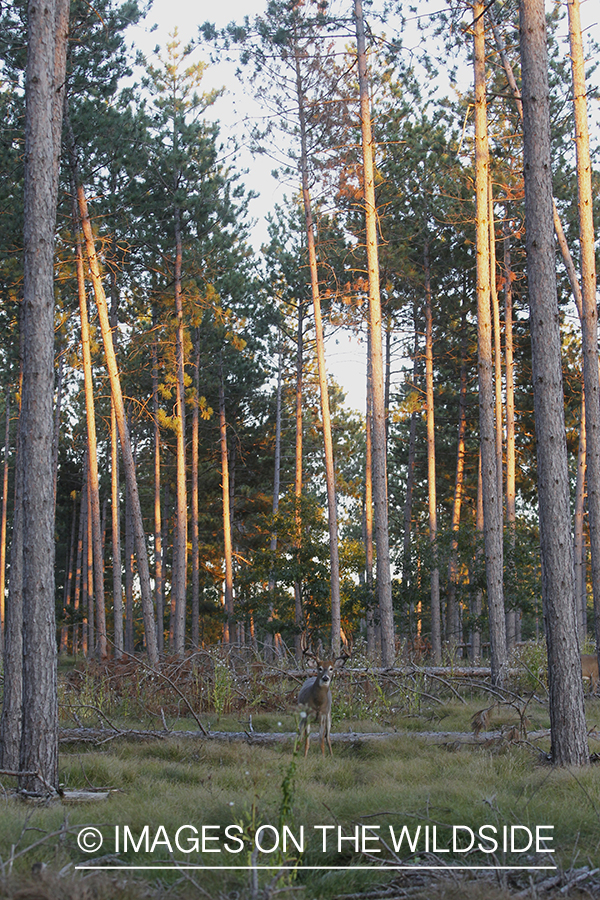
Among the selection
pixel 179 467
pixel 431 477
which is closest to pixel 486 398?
pixel 179 467

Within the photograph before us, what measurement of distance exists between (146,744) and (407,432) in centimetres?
2934

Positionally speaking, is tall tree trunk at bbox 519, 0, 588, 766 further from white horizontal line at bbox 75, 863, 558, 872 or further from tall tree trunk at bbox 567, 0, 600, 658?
tall tree trunk at bbox 567, 0, 600, 658

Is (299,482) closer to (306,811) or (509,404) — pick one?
(509,404)

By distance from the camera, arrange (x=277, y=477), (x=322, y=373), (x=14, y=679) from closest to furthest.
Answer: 1. (x=14, y=679)
2. (x=322, y=373)
3. (x=277, y=477)

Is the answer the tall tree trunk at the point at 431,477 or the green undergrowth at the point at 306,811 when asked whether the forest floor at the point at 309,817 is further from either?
the tall tree trunk at the point at 431,477

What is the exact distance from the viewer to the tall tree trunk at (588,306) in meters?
13.8

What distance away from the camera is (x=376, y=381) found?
17203 mm

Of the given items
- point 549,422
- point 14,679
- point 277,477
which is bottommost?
point 14,679

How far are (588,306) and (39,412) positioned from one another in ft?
34.4

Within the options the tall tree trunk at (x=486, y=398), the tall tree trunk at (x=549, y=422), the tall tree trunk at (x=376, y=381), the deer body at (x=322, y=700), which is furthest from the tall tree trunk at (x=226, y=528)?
the tall tree trunk at (x=549, y=422)

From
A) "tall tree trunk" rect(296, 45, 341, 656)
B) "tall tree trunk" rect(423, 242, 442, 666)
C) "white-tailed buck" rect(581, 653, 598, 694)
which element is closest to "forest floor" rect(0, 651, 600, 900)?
"white-tailed buck" rect(581, 653, 598, 694)

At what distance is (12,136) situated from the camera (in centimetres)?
1586

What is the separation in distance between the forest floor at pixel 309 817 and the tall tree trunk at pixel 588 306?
3.66m

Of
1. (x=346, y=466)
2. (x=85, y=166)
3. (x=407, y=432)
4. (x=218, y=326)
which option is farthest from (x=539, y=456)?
(x=346, y=466)
